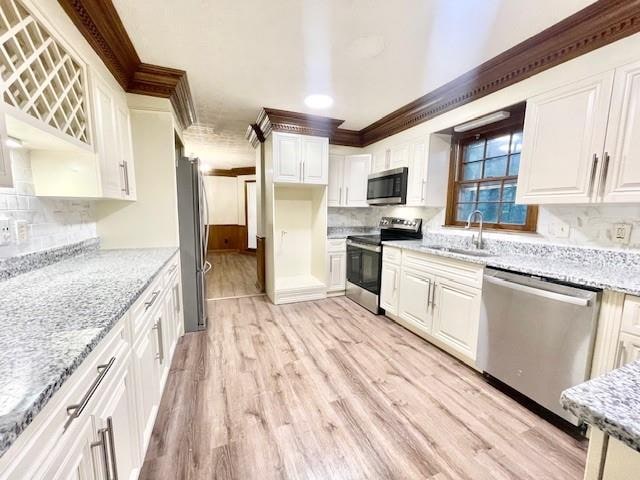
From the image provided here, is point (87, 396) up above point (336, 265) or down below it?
above

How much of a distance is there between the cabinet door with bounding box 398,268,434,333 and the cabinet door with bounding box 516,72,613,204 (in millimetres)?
1027

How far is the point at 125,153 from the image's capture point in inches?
82.7

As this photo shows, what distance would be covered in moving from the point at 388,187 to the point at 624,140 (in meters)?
2.00

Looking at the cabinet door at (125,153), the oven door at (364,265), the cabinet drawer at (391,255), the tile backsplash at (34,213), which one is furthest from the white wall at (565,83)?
the tile backsplash at (34,213)

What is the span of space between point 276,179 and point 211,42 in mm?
1559

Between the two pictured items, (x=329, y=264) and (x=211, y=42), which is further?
(x=329, y=264)

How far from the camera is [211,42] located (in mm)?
1863

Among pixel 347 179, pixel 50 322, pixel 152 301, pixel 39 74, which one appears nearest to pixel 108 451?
pixel 50 322

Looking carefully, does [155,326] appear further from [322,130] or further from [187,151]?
[187,151]

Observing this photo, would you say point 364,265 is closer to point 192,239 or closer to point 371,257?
point 371,257

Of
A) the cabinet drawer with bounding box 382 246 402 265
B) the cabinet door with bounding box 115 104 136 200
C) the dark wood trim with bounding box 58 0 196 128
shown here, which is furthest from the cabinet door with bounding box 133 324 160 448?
the cabinet drawer with bounding box 382 246 402 265

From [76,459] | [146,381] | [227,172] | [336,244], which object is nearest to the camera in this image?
Answer: [76,459]

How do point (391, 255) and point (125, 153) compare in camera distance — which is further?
point (391, 255)

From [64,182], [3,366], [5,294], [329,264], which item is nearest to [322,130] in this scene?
[329,264]
